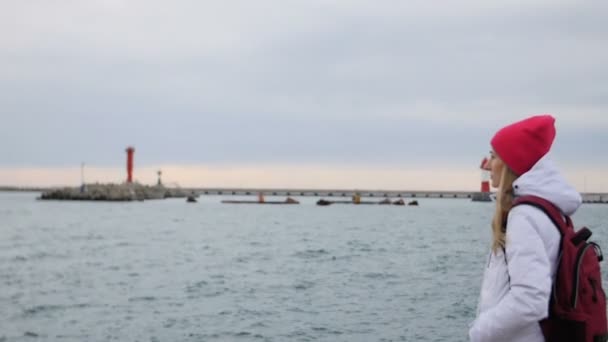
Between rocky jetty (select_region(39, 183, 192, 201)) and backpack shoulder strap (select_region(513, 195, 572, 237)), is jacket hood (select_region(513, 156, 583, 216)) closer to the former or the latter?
backpack shoulder strap (select_region(513, 195, 572, 237))

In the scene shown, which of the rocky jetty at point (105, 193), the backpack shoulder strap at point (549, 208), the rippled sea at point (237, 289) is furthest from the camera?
the rocky jetty at point (105, 193)

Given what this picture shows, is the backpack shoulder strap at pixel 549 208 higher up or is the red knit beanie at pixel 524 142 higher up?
the red knit beanie at pixel 524 142

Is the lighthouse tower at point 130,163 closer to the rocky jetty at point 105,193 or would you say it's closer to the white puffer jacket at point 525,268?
the rocky jetty at point 105,193

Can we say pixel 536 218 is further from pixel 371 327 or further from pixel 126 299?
pixel 126 299

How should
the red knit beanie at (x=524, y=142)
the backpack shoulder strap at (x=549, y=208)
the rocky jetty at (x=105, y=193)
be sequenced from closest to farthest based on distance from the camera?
the backpack shoulder strap at (x=549, y=208)
the red knit beanie at (x=524, y=142)
the rocky jetty at (x=105, y=193)

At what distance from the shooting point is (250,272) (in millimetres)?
28453

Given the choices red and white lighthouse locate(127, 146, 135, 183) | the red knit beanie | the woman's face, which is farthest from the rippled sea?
red and white lighthouse locate(127, 146, 135, 183)

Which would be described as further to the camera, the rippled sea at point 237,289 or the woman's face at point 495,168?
the rippled sea at point 237,289

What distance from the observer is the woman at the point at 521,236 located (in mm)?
3316

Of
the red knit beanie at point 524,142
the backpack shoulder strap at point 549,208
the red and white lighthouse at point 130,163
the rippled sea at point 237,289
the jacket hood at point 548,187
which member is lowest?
the rippled sea at point 237,289

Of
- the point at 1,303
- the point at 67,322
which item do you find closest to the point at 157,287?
the point at 1,303

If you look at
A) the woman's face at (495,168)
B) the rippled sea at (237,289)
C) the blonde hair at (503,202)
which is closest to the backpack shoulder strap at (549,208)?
the blonde hair at (503,202)

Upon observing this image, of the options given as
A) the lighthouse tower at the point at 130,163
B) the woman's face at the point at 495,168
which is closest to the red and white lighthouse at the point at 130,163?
the lighthouse tower at the point at 130,163

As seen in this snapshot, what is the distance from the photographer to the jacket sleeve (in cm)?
330
